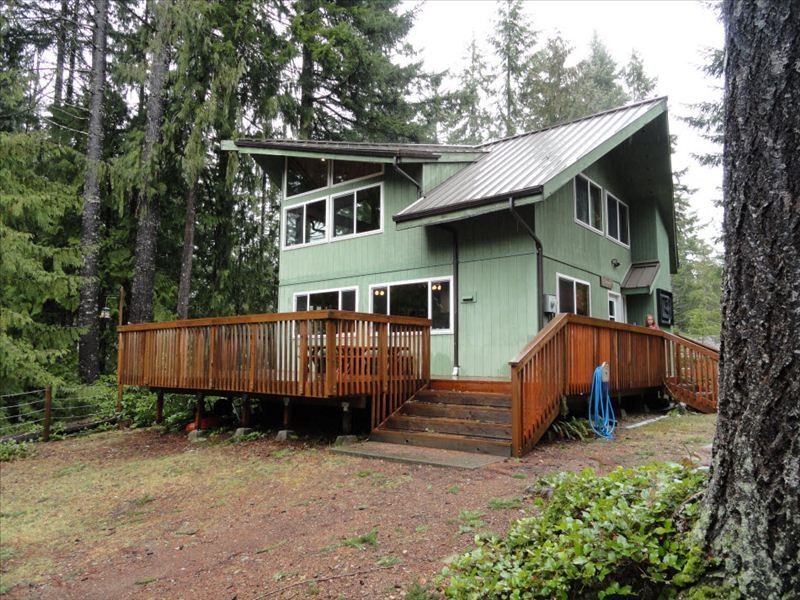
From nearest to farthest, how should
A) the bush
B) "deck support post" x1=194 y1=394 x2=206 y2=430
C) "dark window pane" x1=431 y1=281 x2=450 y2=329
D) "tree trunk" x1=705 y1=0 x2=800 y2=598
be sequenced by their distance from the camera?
"tree trunk" x1=705 y1=0 x2=800 y2=598
the bush
"deck support post" x1=194 y1=394 x2=206 y2=430
"dark window pane" x1=431 y1=281 x2=450 y2=329

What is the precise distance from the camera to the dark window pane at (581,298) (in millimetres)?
10898

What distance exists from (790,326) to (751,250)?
37 centimetres

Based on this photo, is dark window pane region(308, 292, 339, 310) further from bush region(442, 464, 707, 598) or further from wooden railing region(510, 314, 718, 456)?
bush region(442, 464, 707, 598)

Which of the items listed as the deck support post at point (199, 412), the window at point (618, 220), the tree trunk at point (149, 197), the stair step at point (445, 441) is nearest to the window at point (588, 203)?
the window at point (618, 220)

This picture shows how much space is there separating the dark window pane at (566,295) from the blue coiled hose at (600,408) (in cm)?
221

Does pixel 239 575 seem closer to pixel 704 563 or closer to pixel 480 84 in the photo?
pixel 704 563

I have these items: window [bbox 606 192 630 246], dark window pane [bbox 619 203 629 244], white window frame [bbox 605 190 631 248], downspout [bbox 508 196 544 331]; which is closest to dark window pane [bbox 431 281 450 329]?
downspout [bbox 508 196 544 331]

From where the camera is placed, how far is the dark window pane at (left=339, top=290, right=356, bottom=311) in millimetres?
12094

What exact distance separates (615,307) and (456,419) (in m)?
7.06

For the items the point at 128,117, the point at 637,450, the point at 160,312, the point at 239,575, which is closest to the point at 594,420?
the point at 637,450

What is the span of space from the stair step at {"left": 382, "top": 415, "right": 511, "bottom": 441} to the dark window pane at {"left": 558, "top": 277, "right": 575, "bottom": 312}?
386cm

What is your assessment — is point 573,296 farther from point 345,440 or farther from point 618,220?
point 345,440

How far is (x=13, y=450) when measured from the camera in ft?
30.2

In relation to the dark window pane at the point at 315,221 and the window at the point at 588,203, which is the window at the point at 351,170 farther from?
the window at the point at 588,203
